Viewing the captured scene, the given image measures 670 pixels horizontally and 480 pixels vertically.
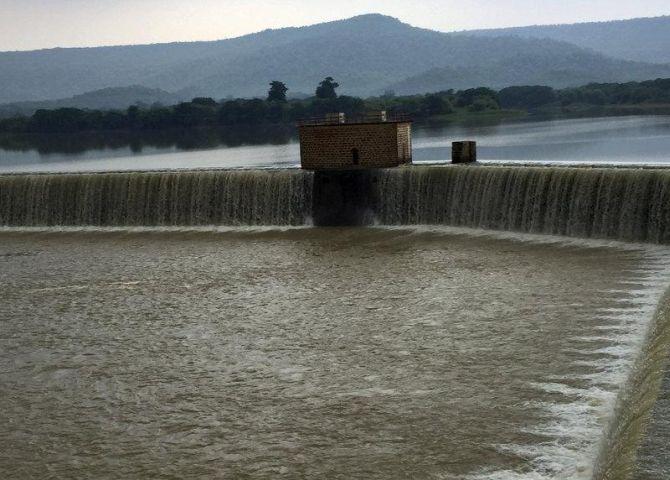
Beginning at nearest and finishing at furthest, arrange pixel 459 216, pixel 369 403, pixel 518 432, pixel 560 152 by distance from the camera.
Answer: pixel 518 432 < pixel 369 403 < pixel 459 216 < pixel 560 152

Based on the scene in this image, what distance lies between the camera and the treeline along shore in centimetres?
10325

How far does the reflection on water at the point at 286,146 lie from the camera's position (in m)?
52.6

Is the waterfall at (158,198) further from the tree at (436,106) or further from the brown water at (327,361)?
the tree at (436,106)

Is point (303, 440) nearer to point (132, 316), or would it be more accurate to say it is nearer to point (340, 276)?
point (132, 316)

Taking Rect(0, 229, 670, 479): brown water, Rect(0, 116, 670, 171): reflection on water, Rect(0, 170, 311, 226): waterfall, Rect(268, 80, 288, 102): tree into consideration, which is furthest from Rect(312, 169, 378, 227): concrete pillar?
Rect(268, 80, 288, 102): tree

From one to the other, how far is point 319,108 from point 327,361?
93040mm

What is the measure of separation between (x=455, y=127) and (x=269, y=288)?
235 feet

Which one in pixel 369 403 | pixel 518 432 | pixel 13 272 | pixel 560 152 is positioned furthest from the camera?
pixel 560 152

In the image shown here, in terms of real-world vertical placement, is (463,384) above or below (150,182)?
below

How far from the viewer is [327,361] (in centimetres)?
1488

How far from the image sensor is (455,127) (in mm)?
89562

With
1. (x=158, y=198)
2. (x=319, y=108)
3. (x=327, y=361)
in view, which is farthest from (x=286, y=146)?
(x=327, y=361)

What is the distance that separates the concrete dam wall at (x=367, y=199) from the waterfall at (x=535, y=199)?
32 mm

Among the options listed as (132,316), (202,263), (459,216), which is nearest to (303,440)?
(132,316)
